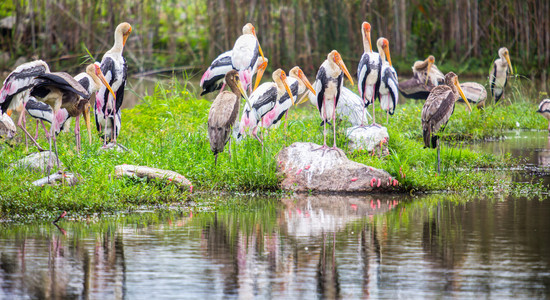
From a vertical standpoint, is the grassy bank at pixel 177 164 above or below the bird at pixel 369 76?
below

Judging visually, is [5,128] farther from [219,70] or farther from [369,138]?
[369,138]

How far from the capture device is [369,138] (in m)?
11.0

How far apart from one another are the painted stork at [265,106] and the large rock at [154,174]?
1.70m

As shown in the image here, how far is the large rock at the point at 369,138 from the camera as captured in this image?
10977mm

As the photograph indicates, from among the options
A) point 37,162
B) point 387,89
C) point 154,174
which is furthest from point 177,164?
point 387,89

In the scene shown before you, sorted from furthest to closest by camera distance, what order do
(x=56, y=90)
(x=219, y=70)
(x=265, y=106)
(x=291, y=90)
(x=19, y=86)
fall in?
(x=219, y=70), (x=291, y=90), (x=265, y=106), (x=19, y=86), (x=56, y=90)

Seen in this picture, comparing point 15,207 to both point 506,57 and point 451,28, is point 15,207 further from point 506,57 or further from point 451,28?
point 451,28

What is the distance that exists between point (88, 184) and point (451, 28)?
20.7 metres

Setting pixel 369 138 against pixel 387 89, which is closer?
pixel 369 138

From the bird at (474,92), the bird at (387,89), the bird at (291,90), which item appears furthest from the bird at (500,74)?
the bird at (291,90)

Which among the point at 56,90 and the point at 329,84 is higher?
the point at 329,84

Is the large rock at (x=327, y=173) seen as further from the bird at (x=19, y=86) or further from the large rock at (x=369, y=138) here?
the bird at (x=19, y=86)

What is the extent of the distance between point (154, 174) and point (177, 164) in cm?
103

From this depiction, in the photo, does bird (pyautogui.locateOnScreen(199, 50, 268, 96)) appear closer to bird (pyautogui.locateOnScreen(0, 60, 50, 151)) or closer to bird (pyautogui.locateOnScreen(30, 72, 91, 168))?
bird (pyautogui.locateOnScreen(0, 60, 50, 151))
